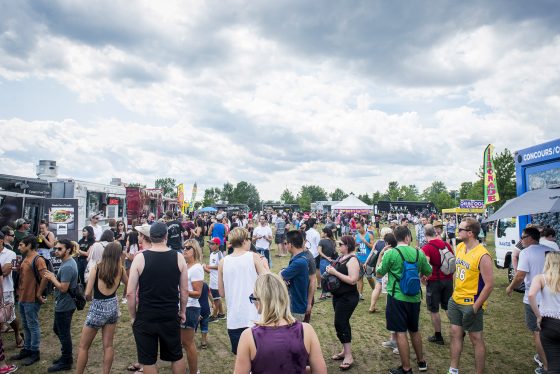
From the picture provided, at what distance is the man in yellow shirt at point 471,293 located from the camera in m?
4.13

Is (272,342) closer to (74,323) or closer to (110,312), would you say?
(110,312)

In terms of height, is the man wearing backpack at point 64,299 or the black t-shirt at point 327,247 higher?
the black t-shirt at point 327,247

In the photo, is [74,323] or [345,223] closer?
[74,323]

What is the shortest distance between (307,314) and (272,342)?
267 cm

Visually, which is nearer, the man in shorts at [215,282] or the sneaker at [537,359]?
the sneaker at [537,359]

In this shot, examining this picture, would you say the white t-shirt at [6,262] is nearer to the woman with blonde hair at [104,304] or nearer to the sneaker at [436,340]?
the woman with blonde hair at [104,304]

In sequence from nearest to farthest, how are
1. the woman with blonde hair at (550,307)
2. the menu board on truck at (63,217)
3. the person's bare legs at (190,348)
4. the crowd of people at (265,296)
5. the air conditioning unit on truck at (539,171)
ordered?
the crowd of people at (265,296) < the woman with blonde hair at (550,307) < the person's bare legs at (190,348) < the air conditioning unit on truck at (539,171) < the menu board on truck at (63,217)

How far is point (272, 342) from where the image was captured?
2.03 metres

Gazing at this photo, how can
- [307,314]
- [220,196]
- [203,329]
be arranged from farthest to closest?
[220,196]
[203,329]
[307,314]

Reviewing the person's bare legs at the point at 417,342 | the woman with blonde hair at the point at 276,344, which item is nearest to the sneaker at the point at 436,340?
the person's bare legs at the point at 417,342

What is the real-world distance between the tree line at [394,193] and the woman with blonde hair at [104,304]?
36874 mm

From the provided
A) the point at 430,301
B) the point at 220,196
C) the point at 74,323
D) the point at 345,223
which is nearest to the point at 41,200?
the point at 74,323

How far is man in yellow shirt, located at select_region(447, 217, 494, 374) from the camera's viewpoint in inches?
163

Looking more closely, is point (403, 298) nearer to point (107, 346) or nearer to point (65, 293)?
point (107, 346)
